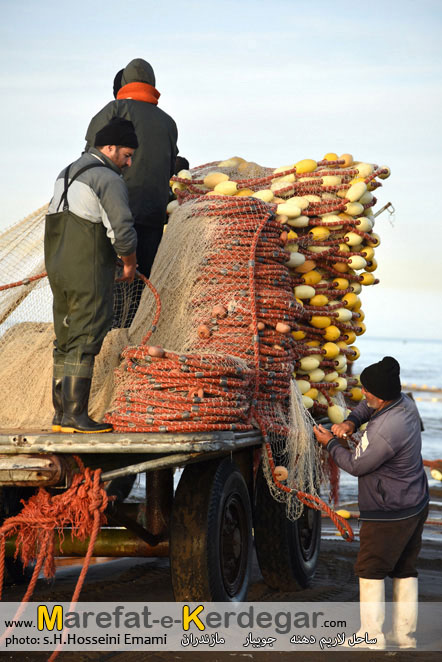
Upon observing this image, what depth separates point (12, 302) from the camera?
20.6 ft

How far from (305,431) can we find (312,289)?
1.20 meters

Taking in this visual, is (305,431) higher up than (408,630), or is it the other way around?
(305,431)

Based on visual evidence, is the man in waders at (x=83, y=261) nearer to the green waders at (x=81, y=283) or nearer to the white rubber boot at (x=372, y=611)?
the green waders at (x=81, y=283)

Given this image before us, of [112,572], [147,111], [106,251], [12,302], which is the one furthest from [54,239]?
[112,572]

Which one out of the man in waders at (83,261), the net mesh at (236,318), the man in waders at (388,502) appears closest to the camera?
the man in waders at (83,261)

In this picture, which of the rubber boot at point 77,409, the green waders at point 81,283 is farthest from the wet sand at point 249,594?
the green waders at point 81,283

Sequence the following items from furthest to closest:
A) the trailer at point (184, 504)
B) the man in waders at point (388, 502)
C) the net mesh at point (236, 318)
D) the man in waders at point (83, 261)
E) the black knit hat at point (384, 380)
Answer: the black knit hat at point (384, 380) < the man in waders at point (388, 502) < the net mesh at point (236, 318) < the man in waders at point (83, 261) < the trailer at point (184, 504)

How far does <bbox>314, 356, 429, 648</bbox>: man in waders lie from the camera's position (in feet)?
16.6

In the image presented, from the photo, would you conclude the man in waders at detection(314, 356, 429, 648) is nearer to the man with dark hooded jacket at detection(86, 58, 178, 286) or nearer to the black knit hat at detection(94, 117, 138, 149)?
the black knit hat at detection(94, 117, 138, 149)

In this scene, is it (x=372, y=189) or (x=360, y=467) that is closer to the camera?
(x=360, y=467)

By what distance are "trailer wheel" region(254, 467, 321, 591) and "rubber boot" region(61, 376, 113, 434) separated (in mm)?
2056

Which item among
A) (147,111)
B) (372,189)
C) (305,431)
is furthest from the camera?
(372,189)

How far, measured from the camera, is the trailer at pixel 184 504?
14.6 feet

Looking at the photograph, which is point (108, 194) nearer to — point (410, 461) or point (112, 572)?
point (410, 461)
